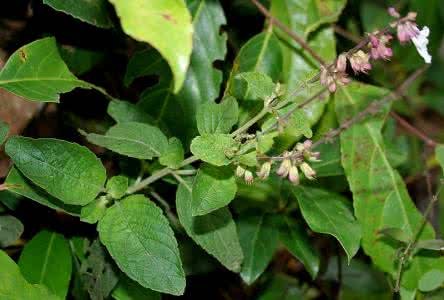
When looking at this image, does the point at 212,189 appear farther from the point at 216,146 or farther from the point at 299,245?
the point at 299,245

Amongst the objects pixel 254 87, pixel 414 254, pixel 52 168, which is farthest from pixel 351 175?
pixel 52 168

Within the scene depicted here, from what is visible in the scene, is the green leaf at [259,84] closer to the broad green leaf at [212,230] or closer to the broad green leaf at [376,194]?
the broad green leaf at [212,230]

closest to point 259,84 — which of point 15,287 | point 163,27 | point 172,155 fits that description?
point 172,155

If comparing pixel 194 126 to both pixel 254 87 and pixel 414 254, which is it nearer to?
pixel 254 87

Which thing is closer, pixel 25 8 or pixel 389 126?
pixel 25 8

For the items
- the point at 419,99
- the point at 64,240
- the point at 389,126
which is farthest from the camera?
the point at 419,99

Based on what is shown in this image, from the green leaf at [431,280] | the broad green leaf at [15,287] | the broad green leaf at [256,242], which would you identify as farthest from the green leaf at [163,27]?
the green leaf at [431,280]

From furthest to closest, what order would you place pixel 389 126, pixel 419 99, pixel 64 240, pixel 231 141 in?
pixel 419 99
pixel 389 126
pixel 64 240
pixel 231 141
